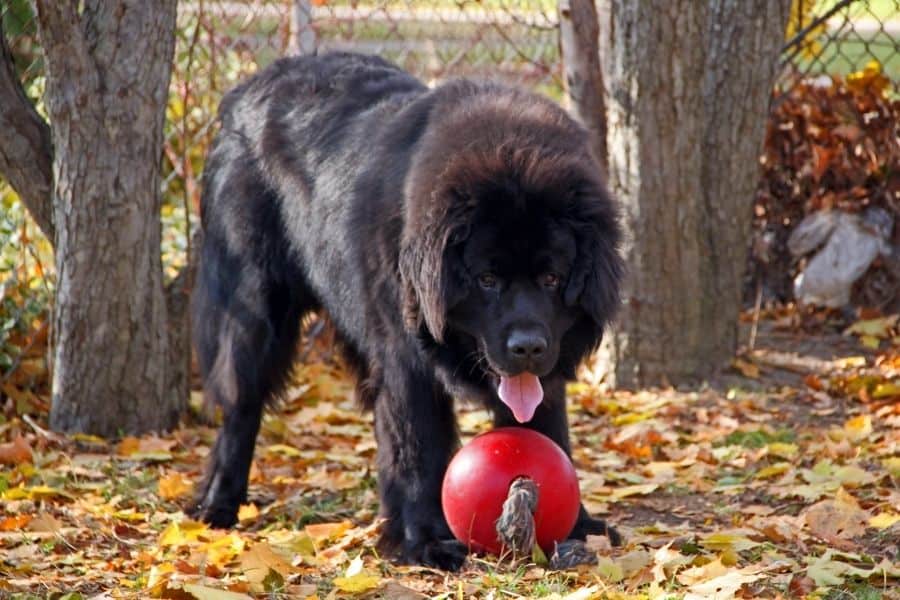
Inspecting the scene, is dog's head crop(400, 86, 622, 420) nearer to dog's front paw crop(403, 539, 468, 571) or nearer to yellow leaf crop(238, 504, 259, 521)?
dog's front paw crop(403, 539, 468, 571)

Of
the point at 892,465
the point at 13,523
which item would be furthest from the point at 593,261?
the point at 13,523

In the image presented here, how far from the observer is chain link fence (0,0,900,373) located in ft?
20.4

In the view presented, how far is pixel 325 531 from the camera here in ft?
14.7

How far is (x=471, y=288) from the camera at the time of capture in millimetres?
3932

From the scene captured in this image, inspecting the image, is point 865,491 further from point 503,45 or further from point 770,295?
point 503,45

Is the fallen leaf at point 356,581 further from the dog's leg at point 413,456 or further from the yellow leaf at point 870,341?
the yellow leaf at point 870,341

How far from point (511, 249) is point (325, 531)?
1278mm

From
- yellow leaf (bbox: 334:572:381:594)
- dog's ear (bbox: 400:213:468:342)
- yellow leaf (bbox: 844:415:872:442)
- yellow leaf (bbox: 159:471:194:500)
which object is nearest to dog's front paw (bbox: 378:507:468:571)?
yellow leaf (bbox: 334:572:381:594)

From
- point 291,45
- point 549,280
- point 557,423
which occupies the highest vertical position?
point 291,45

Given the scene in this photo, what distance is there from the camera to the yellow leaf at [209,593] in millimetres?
3498

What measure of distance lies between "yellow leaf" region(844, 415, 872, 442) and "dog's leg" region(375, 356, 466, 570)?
205 centimetres

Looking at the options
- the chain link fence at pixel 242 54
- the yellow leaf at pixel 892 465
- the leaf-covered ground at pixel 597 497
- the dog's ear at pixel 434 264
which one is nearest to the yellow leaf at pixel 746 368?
the leaf-covered ground at pixel 597 497

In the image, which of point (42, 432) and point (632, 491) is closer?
point (632, 491)

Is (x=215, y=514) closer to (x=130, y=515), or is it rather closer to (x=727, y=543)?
(x=130, y=515)
